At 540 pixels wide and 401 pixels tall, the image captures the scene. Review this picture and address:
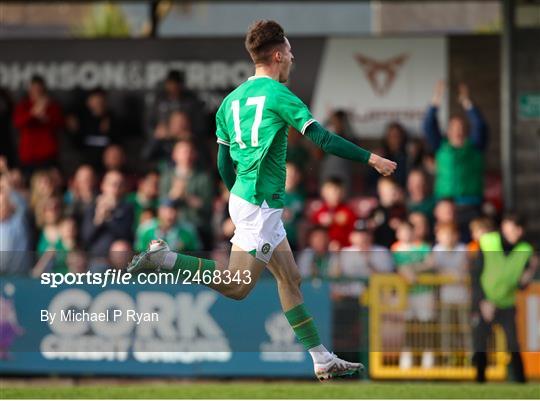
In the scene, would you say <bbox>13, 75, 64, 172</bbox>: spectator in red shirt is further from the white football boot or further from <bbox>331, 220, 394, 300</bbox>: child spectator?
the white football boot

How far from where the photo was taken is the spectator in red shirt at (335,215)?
1556cm

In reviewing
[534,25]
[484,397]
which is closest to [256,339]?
[484,397]

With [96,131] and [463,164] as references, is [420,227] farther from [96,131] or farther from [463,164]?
[96,131]

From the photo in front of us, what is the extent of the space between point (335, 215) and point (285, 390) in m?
3.06

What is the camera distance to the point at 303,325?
9.27 m

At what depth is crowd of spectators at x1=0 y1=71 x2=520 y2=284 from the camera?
15172 millimetres

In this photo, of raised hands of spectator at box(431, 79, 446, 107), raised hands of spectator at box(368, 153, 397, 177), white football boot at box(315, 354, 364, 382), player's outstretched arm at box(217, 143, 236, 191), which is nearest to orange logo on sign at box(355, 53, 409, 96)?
raised hands of spectator at box(431, 79, 446, 107)

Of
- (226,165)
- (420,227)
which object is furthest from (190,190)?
(226,165)

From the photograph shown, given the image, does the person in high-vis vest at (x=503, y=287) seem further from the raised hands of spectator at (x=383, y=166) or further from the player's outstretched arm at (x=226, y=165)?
the raised hands of spectator at (x=383, y=166)

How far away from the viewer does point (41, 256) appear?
1456 cm

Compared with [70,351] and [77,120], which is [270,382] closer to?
[70,351]

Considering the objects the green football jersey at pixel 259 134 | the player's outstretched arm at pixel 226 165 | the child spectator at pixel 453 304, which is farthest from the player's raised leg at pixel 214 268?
the child spectator at pixel 453 304

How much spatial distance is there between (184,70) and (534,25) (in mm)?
4598

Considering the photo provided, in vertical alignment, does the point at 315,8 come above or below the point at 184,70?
above
